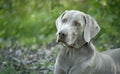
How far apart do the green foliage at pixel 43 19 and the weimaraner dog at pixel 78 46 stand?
2.14m

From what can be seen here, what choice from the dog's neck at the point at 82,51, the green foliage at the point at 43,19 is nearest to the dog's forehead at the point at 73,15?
the dog's neck at the point at 82,51

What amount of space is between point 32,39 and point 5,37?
23.5 inches

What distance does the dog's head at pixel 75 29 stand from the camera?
652 centimetres

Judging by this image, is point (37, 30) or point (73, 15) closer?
point (73, 15)

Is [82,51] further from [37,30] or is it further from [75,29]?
[37,30]

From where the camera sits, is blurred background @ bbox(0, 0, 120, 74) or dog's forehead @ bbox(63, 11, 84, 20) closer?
dog's forehead @ bbox(63, 11, 84, 20)

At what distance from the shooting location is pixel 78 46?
22.3 ft

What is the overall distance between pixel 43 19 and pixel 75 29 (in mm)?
5395

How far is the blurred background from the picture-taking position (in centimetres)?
868

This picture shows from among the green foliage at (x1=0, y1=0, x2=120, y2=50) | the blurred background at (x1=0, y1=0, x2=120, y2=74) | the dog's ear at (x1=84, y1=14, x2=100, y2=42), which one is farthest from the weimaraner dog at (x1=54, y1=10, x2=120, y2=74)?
the green foliage at (x1=0, y1=0, x2=120, y2=50)

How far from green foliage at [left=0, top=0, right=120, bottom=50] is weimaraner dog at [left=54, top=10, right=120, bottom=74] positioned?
7.02ft

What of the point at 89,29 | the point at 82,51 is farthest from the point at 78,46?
the point at 89,29

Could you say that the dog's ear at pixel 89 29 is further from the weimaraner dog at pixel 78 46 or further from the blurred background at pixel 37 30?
the blurred background at pixel 37 30

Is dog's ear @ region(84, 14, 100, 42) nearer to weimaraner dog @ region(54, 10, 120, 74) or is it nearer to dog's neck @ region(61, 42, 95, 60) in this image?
weimaraner dog @ region(54, 10, 120, 74)
